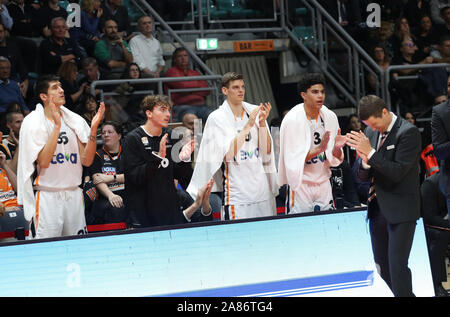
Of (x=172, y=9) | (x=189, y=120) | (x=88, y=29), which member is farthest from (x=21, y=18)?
(x=189, y=120)

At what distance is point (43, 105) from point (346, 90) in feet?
20.2

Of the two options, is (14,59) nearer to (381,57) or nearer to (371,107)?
(381,57)

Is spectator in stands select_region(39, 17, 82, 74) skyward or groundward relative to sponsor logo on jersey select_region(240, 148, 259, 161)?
skyward

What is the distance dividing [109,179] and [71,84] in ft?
7.20

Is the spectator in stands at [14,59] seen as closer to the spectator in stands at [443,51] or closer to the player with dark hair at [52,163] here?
the player with dark hair at [52,163]

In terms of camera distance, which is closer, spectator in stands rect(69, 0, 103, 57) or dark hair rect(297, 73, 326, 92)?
dark hair rect(297, 73, 326, 92)

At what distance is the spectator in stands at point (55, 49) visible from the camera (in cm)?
936

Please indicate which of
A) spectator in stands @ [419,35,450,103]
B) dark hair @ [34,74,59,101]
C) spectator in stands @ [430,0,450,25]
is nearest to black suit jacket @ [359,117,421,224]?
dark hair @ [34,74,59,101]

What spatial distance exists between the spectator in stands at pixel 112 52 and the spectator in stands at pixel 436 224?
4869 mm

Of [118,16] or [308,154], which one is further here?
[118,16]

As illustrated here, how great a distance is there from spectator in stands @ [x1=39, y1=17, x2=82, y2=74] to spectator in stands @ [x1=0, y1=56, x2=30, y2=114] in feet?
2.17

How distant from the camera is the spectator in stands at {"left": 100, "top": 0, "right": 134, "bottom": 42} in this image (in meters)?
10.2

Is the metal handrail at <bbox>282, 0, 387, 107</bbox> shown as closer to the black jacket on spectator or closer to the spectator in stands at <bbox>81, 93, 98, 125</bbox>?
the black jacket on spectator

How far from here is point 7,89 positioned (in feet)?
28.6
